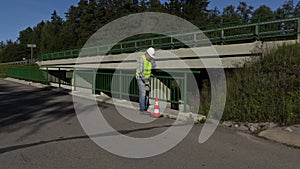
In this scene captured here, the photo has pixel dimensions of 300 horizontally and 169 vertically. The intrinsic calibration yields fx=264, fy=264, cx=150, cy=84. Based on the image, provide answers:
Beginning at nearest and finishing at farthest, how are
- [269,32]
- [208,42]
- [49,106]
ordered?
1. [49,106]
2. [269,32]
3. [208,42]

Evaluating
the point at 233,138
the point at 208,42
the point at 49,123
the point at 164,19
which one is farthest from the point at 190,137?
the point at 164,19

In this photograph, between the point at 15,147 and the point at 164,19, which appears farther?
the point at 164,19

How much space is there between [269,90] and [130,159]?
14.4 feet

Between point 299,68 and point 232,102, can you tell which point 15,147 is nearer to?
point 232,102

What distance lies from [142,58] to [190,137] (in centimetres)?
288

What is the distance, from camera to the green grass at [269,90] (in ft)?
19.9

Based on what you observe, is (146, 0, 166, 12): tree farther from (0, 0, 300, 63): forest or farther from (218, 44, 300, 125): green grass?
(218, 44, 300, 125): green grass

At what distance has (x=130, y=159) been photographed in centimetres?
412

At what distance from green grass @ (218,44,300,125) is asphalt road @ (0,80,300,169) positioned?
3.11ft

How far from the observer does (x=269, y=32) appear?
11141 mm

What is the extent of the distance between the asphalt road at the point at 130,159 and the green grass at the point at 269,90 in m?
0.95

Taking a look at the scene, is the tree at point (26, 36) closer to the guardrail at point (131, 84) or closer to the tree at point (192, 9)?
the tree at point (192, 9)

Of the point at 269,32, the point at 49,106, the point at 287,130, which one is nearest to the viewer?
the point at 287,130

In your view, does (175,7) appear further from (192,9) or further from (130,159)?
(130,159)
